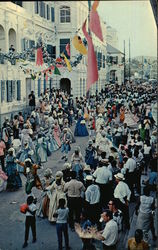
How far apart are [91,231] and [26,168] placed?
13.3 feet

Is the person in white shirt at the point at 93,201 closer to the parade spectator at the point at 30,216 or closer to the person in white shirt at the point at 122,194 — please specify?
the person in white shirt at the point at 122,194

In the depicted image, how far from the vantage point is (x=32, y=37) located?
27.0m

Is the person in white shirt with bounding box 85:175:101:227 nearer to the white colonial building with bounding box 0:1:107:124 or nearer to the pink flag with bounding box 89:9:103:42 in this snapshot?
the pink flag with bounding box 89:9:103:42

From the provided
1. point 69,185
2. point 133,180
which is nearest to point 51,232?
point 69,185

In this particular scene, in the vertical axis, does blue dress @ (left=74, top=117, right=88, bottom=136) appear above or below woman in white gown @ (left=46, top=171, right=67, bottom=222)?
above

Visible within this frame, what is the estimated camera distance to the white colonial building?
23.1 m

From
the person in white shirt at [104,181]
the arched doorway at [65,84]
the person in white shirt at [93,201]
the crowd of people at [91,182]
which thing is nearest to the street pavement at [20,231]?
the crowd of people at [91,182]

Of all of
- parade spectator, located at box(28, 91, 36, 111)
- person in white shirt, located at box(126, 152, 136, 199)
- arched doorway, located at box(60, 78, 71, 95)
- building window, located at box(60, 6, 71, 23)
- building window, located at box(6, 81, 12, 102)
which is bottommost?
person in white shirt, located at box(126, 152, 136, 199)

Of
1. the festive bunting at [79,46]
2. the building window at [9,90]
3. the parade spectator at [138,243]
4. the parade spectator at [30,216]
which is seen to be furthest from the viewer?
the building window at [9,90]

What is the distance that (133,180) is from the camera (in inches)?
418

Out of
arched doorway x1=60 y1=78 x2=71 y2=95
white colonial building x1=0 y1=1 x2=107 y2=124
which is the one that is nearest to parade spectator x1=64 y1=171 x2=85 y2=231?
white colonial building x1=0 y1=1 x2=107 y2=124

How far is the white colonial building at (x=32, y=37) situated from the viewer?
23.1m

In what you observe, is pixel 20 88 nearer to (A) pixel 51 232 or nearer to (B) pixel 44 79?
(B) pixel 44 79

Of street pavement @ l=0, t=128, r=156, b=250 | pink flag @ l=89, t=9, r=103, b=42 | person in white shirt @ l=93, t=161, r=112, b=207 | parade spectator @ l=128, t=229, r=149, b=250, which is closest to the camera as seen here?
parade spectator @ l=128, t=229, r=149, b=250
